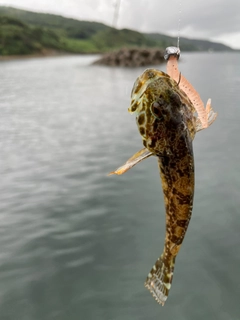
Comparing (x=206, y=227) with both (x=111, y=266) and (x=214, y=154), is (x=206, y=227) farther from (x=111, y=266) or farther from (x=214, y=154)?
(x=214, y=154)

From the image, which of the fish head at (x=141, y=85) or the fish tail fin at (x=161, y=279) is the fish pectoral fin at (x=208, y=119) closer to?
the fish head at (x=141, y=85)

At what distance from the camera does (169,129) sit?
10.6 ft

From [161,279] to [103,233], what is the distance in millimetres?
4841

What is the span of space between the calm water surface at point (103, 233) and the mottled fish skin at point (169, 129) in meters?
0.74

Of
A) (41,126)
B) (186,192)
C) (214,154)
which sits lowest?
(41,126)

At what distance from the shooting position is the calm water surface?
6.83m

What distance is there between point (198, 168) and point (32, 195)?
5.92m

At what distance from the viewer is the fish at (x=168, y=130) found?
10.4ft

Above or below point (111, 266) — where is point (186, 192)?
above

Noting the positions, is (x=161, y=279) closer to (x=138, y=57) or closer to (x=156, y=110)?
(x=156, y=110)

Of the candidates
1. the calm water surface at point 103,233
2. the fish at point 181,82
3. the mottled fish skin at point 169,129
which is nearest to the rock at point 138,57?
the calm water surface at point 103,233

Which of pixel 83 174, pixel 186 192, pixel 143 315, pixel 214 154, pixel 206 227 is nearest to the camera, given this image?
pixel 186 192

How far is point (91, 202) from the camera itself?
10.7m

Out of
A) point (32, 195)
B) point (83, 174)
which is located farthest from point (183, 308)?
point (83, 174)
